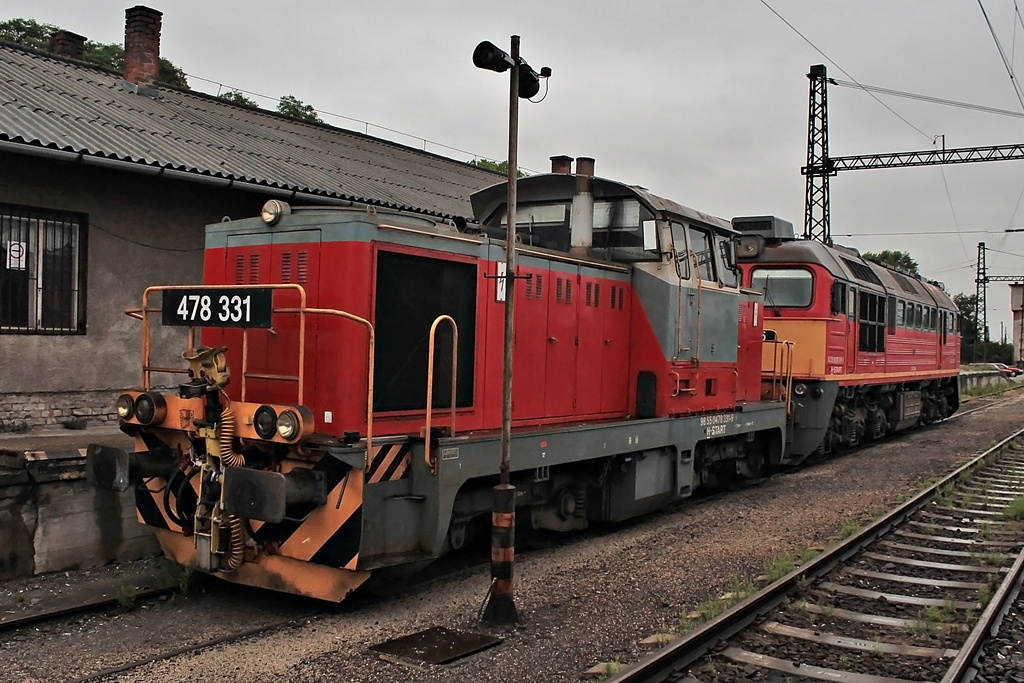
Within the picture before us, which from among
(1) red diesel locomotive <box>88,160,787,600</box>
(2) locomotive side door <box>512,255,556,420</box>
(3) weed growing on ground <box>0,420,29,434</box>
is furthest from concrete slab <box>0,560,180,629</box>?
(2) locomotive side door <box>512,255,556,420</box>

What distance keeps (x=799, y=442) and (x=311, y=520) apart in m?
9.40

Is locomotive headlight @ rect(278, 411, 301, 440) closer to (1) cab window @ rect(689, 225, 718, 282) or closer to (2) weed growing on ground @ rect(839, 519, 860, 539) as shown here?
(1) cab window @ rect(689, 225, 718, 282)

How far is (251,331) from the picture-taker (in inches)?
240

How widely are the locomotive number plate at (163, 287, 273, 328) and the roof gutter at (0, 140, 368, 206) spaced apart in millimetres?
3467

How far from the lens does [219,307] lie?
18.2ft

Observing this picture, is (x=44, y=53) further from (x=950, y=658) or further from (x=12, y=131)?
(x=950, y=658)

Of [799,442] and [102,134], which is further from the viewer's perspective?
[799,442]

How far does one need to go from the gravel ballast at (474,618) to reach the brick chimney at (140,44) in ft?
30.9

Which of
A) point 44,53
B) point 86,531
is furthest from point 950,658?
point 44,53

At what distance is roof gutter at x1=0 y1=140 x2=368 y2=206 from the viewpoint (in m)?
8.26

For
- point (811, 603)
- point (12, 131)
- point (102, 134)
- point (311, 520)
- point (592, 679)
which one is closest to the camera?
point (592, 679)

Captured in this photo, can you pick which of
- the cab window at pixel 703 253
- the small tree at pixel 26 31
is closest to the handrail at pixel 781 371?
the cab window at pixel 703 253

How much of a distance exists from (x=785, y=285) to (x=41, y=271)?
9.91 meters

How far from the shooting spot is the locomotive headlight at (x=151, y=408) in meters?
5.79
